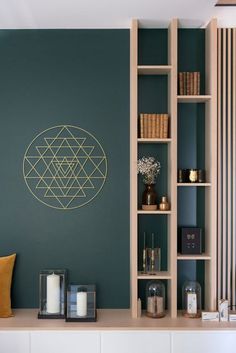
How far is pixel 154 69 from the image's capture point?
351cm

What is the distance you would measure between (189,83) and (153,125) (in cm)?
39

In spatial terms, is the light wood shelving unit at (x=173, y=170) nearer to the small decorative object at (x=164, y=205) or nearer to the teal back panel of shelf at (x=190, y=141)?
the small decorative object at (x=164, y=205)

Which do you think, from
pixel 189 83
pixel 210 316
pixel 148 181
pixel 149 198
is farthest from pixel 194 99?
pixel 210 316

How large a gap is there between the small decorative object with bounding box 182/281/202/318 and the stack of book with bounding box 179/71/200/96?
1.36 metres

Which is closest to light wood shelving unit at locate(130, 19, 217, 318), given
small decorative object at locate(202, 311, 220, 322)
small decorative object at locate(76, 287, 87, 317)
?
small decorative object at locate(202, 311, 220, 322)

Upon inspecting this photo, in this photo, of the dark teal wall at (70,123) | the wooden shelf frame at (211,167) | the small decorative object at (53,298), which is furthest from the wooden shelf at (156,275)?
the small decorative object at (53,298)

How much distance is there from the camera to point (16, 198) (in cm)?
374

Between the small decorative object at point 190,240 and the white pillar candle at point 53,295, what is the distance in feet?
3.03

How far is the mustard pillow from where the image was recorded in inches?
138

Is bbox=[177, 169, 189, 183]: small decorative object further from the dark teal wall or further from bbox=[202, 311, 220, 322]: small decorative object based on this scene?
bbox=[202, 311, 220, 322]: small decorative object

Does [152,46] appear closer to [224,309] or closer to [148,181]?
[148,181]

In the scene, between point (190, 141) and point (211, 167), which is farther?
point (190, 141)

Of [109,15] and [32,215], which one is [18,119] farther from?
[109,15]
